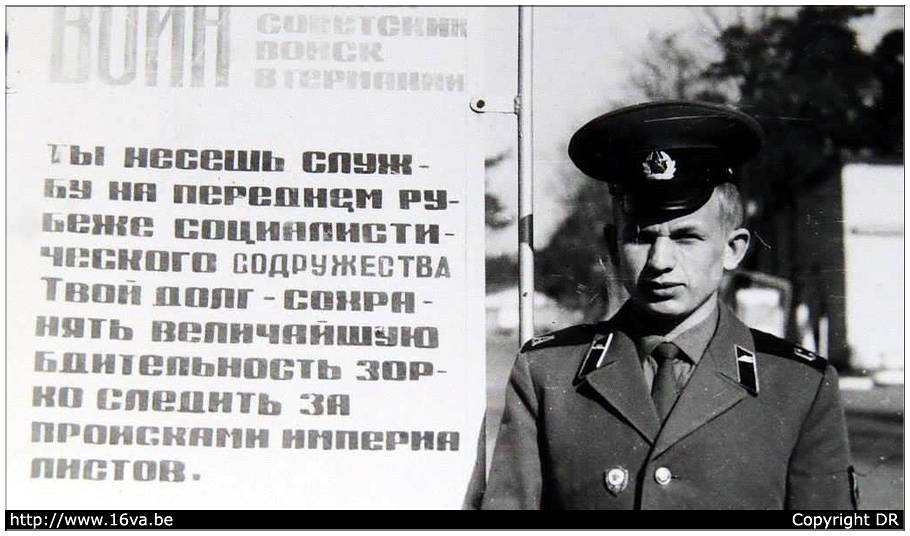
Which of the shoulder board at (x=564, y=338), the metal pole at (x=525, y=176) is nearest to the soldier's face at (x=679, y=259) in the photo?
the shoulder board at (x=564, y=338)

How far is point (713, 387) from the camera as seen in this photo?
163cm

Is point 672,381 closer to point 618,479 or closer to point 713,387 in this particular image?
point 713,387

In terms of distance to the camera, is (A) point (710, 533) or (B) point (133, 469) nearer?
(A) point (710, 533)

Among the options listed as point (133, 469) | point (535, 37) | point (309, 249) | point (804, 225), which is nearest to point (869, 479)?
point (804, 225)

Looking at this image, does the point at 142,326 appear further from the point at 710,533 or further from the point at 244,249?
the point at 710,533

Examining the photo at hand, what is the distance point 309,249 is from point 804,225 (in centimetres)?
116

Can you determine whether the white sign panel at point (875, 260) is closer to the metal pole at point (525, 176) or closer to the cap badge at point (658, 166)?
the cap badge at point (658, 166)

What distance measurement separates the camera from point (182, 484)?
178 centimetres

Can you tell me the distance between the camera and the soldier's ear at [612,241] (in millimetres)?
1729

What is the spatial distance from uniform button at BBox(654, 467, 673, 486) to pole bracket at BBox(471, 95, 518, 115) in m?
0.87

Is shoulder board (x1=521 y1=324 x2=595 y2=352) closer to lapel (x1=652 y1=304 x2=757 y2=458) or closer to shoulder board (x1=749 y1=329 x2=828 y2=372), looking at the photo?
lapel (x1=652 y1=304 x2=757 y2=458)

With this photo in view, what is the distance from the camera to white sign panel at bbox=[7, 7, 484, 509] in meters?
1.77

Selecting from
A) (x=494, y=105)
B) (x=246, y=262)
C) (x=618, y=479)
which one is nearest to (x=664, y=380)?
(x=618, y=479)

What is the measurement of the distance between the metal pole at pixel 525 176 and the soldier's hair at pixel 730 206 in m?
0.42
